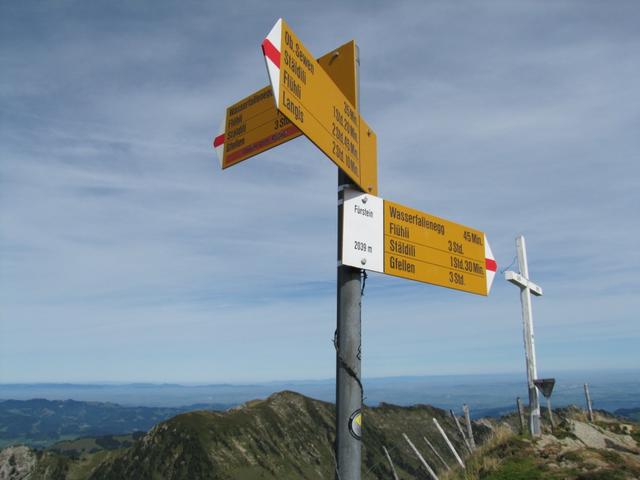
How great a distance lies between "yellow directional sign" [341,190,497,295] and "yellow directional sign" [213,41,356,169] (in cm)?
116

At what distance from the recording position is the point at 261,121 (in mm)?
5621

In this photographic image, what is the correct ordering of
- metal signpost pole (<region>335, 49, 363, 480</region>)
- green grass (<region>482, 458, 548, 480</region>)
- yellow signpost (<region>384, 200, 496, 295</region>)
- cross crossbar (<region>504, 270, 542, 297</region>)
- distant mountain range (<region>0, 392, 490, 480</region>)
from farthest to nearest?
1. distant mountain range (<region>0, 392, 490, 480</region>)
2. cross crossbar (<region>504, 270, 542, 297</region>)
3. green grass (<region>482, 458, 548, 480</region>)
4. yellow signpost (<region>384, 200, 496, 295</region>)
5. metal signpost pole (<region>335, 49, 363, 480</region>)

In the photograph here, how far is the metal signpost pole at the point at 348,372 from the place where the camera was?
14.8 feet

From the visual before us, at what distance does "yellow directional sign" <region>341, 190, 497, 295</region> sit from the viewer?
15.8ft

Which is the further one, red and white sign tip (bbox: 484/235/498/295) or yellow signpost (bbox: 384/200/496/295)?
red and white sign tip (bbox: 484/235/498/295)

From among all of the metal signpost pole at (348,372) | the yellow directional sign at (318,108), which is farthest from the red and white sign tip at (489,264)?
the metal signpost pole at (348,372)

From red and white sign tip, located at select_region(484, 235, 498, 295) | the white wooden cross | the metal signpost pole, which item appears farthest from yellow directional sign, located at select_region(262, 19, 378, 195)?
the white wooden cross

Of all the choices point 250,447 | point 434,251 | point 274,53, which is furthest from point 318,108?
point 250,447

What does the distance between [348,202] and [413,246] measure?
1.05 metres

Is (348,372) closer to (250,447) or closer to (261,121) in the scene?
(261,121)

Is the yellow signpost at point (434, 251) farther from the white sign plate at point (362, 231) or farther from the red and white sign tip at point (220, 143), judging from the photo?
the red and white sign tip at point (220, 143)

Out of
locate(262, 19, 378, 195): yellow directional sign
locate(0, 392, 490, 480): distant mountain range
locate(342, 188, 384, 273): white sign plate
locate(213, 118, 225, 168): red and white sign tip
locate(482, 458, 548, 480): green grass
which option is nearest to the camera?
locate(262, 19, 378, 195): yellow directional sign

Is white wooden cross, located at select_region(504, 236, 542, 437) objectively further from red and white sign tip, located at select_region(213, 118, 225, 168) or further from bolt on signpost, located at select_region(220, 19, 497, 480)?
red and white sign tip, located at select_region(213, 118, 225, 168)

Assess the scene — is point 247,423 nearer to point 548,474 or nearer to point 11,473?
point 11,473
